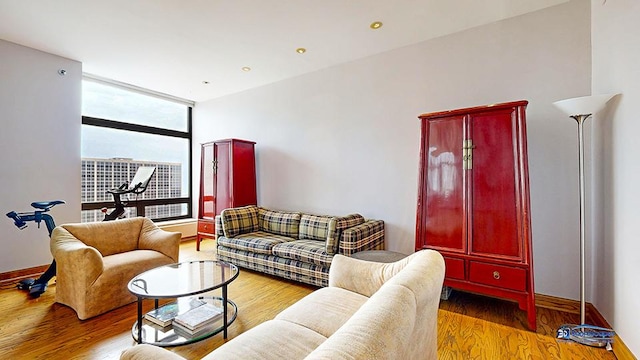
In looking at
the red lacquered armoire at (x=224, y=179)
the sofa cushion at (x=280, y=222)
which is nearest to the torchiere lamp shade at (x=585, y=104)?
the sofa cushion at (x=280, y=222)

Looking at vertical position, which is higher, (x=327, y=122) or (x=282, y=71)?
(x=282, y=71)

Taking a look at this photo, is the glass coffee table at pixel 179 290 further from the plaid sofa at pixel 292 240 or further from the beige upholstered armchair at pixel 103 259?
the plaid sofa at pixel 292 240

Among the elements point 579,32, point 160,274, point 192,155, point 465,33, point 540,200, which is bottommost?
point 160,274

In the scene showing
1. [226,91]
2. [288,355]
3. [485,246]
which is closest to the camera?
[288,355]

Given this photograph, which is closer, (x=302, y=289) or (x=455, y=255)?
(x=455, y=255)

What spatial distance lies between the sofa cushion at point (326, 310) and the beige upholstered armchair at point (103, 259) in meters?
1.89

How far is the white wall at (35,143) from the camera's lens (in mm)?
3373

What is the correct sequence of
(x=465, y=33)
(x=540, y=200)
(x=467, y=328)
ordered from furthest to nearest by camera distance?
(x=465, y=33)
(x=540, y=200)
(x=467, y=328)

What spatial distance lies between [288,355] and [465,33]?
337 cm

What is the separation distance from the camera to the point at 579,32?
2.53 m

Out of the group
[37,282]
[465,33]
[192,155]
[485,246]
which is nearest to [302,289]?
[485,246]

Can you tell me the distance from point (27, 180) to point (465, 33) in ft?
17.7

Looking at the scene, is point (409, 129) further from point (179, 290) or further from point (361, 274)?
point (179, 290)

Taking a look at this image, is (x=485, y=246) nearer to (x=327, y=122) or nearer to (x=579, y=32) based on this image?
(x=579, y=32)
